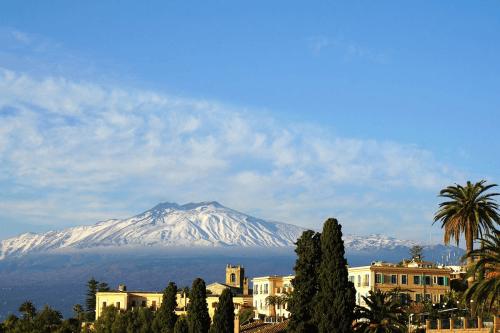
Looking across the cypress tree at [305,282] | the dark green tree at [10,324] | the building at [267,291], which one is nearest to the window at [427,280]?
the building at [267,291]

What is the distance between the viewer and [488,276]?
66.4m

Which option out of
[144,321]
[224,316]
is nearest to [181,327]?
[224,316]

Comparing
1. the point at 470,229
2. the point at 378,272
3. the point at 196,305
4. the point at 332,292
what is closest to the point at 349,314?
the point at 332,292

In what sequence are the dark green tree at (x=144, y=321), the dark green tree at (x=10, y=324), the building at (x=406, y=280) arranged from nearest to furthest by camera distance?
the building at (x=406, y=280) → the dark green tree at (x=144, y=321) → the dark green tree at (x=10, y=324)

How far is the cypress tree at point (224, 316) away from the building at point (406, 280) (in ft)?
113

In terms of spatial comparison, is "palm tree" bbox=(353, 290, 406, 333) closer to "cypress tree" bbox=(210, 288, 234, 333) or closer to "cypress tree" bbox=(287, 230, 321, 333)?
"cypress tree" bbox=(287, 230, 321, 333)

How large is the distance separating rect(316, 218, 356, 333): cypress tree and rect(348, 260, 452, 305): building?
50.5m

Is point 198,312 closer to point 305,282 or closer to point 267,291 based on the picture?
point 305,282

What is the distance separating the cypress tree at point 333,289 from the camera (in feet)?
270

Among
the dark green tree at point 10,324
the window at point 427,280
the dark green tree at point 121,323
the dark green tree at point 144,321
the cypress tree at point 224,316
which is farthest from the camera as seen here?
the dark green tree at point 10,324

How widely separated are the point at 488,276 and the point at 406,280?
7073cm

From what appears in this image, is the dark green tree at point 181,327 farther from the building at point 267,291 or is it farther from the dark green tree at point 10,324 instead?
the dark green tree at point 10,324

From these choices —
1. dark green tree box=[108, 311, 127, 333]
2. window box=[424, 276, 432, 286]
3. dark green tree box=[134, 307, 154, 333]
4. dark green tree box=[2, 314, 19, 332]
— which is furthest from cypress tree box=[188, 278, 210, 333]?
dark green tree box=[2, 314, 19, 332]

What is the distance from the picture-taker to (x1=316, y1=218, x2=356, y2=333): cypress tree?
82188mm
